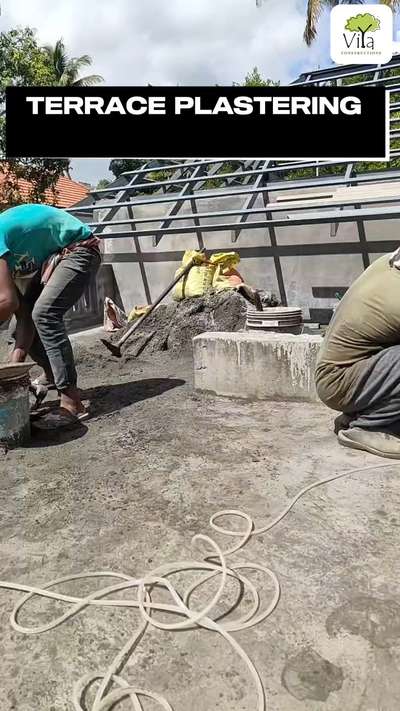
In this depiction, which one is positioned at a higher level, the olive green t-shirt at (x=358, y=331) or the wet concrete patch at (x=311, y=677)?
the olive green t-shirt at (x=358, y=331)

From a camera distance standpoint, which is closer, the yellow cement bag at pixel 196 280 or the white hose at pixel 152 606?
the white hose at pixel 152 606

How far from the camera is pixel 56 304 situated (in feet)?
11.6

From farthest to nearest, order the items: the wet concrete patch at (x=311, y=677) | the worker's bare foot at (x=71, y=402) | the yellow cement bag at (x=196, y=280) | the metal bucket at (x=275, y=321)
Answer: the yellow cement bag at (x=196, y=280) < the metal bucket at (x=275, y=321) < the worker's bare foot at (x=71, y=402) < the wet concrete patch at (x=311, y=677)

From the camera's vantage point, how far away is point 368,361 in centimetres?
281

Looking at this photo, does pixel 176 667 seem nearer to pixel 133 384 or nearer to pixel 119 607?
pixel 119 607

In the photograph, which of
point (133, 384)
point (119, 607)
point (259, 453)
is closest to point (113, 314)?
point (133, 384)

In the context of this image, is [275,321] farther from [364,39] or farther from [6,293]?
[364,39]

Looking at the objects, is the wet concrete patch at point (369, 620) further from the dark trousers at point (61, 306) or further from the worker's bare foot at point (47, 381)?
the worker's bare foot at point (47, 381)

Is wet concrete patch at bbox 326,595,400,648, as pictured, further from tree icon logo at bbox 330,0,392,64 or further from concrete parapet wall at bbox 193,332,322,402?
tree icon logo at bbox 330,0,392,64

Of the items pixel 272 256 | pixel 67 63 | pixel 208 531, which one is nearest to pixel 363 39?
pixel 272 256

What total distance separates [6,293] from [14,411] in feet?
2.30

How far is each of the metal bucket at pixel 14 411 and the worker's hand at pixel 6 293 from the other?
0.39 meters

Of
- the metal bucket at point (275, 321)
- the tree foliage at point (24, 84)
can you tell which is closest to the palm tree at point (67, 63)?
the tree foliage at point (24, 84)

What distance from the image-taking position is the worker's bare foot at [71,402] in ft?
12.0
